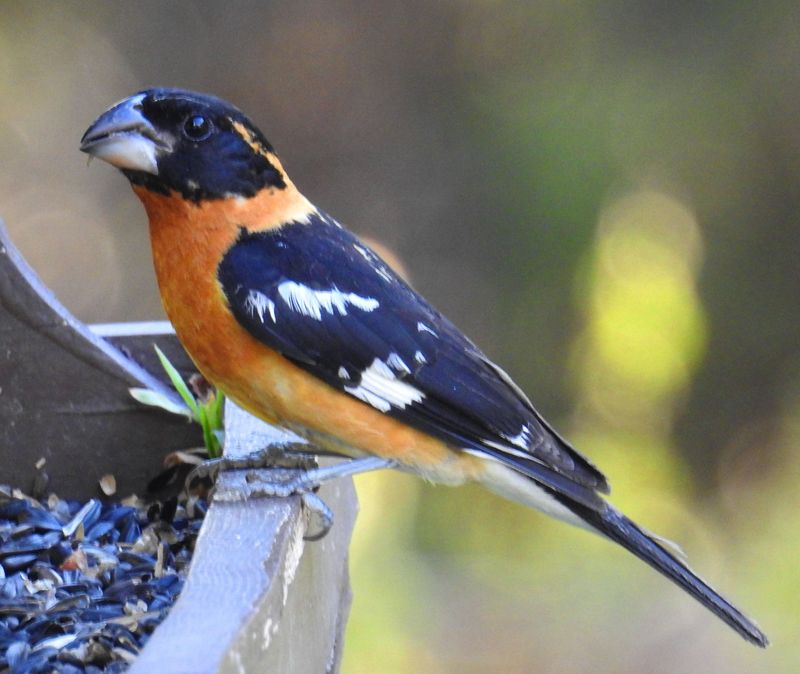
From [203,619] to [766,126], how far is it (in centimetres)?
529

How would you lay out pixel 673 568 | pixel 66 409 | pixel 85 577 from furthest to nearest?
pixel 66 409
pixel 673 568
pixel 85 577

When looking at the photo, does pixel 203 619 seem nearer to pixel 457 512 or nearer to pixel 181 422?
pixel 181 422

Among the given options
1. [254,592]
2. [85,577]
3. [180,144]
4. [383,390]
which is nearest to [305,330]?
[383,390]

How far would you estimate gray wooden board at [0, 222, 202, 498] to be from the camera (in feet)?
11.0

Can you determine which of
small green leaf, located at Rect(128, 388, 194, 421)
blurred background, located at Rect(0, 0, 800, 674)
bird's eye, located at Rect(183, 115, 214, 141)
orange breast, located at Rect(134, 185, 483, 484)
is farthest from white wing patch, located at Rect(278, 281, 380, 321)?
blurred background, located at Rect(0, 0, 800, 674)

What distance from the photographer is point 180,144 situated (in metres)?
3.07

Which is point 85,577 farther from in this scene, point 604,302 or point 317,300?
point 604,302

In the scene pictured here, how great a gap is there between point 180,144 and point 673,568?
5.41ft

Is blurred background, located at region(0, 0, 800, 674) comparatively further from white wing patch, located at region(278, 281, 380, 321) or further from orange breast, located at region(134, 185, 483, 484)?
→ white wing patch, located at region(278, 281, 380, 321)

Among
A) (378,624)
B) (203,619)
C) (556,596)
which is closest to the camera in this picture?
(203,619)

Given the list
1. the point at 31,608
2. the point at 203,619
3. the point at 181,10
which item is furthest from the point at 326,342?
the point at 181,10

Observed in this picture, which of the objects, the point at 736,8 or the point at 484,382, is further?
the point at 736,8

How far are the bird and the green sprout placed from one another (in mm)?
333

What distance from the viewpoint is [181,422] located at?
3.50 metres
